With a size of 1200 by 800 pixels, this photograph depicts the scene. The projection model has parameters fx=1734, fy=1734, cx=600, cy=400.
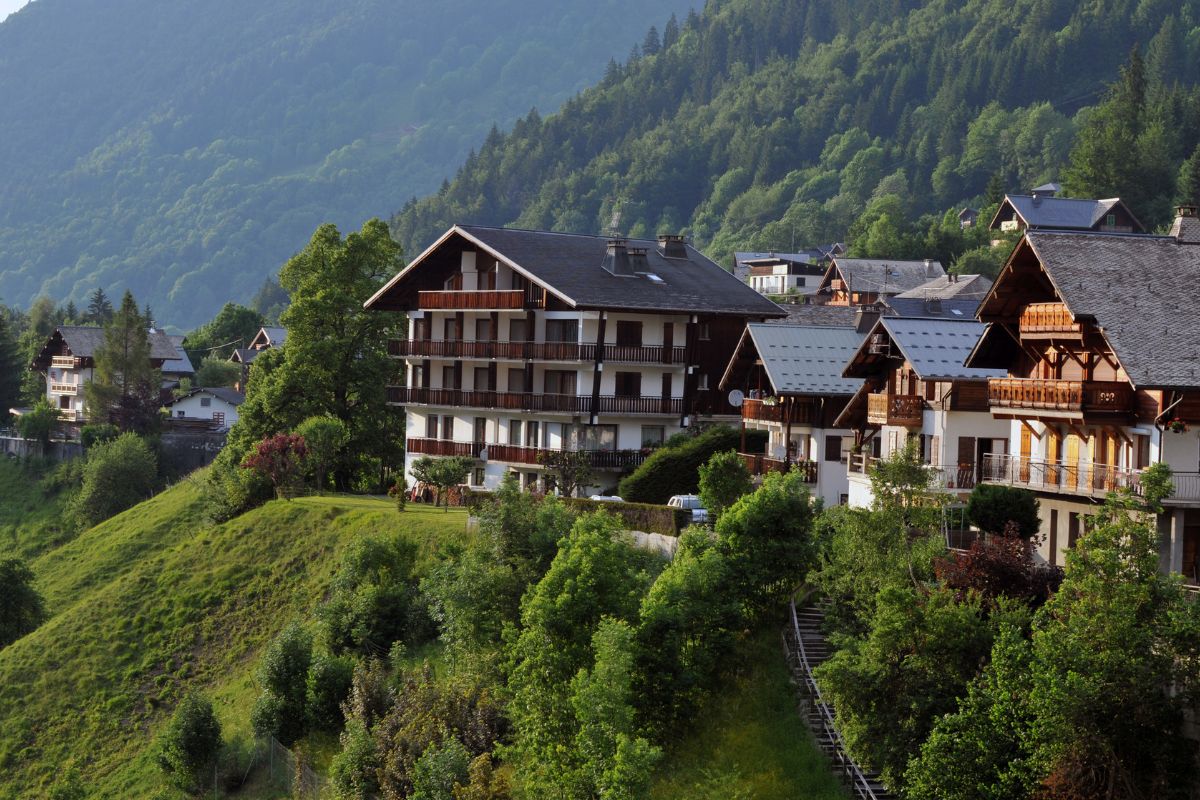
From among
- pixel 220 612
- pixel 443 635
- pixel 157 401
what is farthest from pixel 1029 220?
pixel 443 635

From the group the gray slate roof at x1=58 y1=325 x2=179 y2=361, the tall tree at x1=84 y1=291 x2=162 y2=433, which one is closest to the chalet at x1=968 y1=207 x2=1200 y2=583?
the tall tree at x1=84 y1=291 x2=162 y2=433

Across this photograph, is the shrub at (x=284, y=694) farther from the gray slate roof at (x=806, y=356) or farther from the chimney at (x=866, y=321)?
the chimney at (x=866, y=321)

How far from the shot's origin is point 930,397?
2056 inches

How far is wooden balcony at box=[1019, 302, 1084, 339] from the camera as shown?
42.0 metres

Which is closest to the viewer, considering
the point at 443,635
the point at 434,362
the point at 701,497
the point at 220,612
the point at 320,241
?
the point at 443,635

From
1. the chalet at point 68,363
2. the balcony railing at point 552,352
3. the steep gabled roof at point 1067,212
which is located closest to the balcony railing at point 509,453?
the balcony railing at point 552,352

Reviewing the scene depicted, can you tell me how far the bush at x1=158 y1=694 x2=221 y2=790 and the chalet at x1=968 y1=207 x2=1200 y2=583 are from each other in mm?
24128

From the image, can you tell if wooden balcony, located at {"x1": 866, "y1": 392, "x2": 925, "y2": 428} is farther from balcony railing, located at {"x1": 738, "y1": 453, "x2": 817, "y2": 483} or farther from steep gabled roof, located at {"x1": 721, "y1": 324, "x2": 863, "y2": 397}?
steep gabled roof, located at {"x1": 721, "y1": 324, "x2": 863, "y2": 397}

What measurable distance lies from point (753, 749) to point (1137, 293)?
14.1 metres

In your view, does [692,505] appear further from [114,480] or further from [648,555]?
[114,480]

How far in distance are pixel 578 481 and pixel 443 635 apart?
19777 mm

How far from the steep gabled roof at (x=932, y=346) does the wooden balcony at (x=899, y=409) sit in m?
0.94

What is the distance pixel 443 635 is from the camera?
48531 millimetres

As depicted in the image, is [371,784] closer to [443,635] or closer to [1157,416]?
[443,635]
